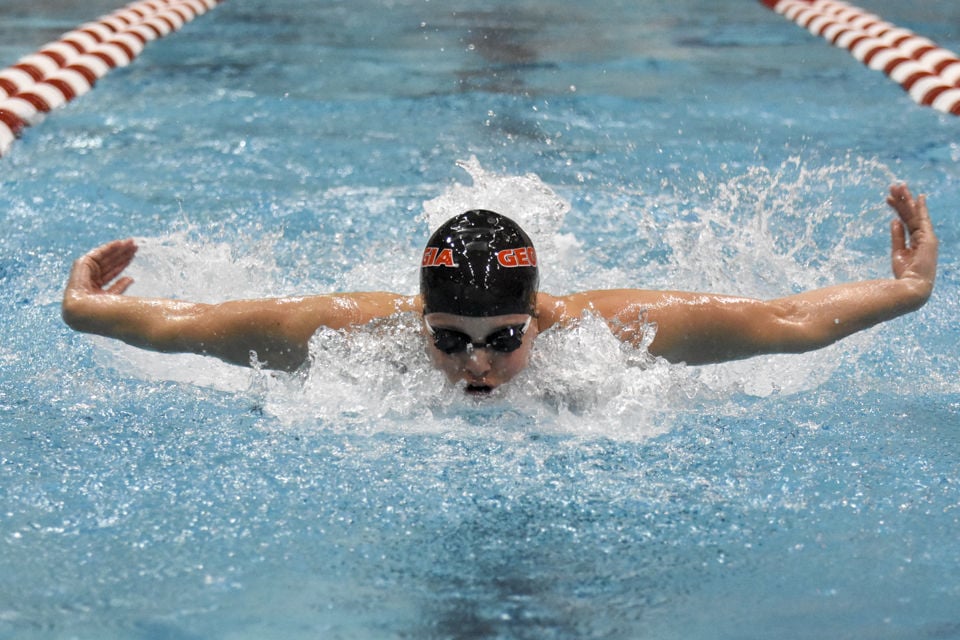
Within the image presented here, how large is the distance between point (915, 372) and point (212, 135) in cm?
355

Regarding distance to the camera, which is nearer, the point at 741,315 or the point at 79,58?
the point at 741,315

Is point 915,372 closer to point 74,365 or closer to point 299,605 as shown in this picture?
point 299,605

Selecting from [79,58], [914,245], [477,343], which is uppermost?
[914,245]

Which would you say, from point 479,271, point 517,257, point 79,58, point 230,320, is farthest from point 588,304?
point 79,58

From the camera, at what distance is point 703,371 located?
331 cm

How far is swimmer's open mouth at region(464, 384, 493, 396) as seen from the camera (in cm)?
278

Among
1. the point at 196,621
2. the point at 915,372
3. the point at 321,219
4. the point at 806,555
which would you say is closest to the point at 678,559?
the point at 806,555

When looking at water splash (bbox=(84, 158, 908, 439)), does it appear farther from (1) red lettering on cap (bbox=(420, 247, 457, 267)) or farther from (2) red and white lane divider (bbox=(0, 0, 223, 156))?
(2) red and white lane divider (bbox=(0, 0, 223, 156))

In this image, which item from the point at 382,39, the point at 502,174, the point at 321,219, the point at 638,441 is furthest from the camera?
the point at 382,39

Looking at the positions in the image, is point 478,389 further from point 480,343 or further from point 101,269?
point 101,269

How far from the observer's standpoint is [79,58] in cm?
691

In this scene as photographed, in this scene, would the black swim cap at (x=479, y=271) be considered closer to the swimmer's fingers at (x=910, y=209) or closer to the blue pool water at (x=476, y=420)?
the blue pool water at (x=476, y=420)

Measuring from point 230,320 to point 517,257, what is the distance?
0.71 meters

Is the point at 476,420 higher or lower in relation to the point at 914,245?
lower
